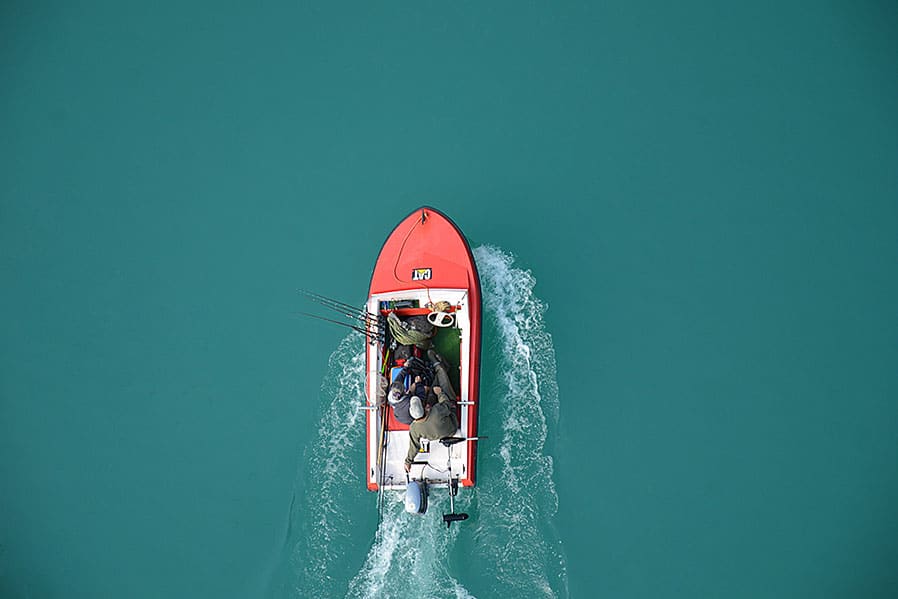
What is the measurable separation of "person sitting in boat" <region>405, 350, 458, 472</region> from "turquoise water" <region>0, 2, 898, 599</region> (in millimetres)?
684

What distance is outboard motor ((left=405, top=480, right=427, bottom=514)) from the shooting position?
8.56 meters

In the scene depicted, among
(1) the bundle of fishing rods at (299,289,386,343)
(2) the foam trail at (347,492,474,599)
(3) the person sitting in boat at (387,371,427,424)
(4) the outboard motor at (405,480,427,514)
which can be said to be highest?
(1) the bundle of fishing rods at (299,289,386,343)

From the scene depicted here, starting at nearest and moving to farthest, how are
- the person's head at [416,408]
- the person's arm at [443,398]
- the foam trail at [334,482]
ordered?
the person's head at [416,408]
the person's arm at [443,398]
the foam trail at [334,482]

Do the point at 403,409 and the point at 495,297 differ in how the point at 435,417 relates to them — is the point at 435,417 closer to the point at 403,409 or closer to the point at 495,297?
the point at 403,409

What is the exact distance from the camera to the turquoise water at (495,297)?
29.9ft

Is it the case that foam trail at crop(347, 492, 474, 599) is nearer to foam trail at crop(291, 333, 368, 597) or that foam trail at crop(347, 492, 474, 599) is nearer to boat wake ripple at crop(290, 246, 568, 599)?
boat wake ripple at crop(290, 246, 568, 599)

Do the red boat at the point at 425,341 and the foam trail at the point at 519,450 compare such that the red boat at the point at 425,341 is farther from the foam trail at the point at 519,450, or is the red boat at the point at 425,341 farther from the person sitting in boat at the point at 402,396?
the foam trail at the point at 519,450

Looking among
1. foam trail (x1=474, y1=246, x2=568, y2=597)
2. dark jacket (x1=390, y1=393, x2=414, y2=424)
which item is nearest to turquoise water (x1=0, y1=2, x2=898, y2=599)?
foam trail (x1=474, y1=246, x2=568, y2=597)

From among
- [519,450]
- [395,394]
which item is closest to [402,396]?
[395,394]

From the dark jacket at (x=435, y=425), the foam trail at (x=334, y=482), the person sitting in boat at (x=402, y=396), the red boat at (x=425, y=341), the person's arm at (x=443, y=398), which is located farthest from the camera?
the foam trail at (x=334, y=482)

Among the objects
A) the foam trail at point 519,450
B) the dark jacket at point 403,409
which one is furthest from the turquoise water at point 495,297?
the dark jacket at point 403,409

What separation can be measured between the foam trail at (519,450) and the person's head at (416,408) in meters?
1.08

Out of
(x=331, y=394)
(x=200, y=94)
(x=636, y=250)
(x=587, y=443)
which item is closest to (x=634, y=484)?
(x=587, y=443)

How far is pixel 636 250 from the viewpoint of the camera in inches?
388
